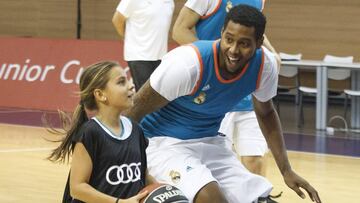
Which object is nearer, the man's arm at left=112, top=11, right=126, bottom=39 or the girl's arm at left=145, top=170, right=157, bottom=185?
the girl's arm at left=145, top=170, right=157, bottom=185

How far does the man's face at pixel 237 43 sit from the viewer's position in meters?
4.41

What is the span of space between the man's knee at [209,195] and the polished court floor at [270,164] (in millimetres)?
2508

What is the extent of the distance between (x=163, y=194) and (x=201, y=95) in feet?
2.41

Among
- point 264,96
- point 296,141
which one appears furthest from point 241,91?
point 296,141

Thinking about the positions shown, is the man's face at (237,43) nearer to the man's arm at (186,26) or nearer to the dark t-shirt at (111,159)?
the dark t-shirt at (111,159)

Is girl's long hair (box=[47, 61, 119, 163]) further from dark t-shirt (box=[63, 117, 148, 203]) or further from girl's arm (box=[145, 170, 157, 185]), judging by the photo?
girl's arm (box=[145, 170, 157, 185])

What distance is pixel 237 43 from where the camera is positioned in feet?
14.5

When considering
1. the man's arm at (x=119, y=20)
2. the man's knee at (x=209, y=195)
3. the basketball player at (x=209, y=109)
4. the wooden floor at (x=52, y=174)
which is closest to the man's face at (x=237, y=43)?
the basketball player at (x=209, y=109)

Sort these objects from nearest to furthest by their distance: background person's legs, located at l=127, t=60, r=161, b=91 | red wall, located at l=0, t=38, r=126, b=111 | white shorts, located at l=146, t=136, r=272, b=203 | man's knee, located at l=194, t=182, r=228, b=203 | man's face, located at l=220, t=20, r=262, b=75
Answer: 1. man's face, located at l=220, t=20, r=262, b=75
2. man's knee, located at l=194, t=182, r=228, b=203
3. white shorts, located at l=146, t=136, r=272, b=203
4. background person's legs, located at l=127, t=60, r=161, b=91
5. red wall, located at l=0, t=38, r=126, b=111

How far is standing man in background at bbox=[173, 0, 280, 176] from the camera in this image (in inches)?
229

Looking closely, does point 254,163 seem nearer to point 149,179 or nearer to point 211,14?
point 211,14

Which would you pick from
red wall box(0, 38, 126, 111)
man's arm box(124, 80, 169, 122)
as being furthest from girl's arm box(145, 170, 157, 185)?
red wall box(0, 38, 126, 111)

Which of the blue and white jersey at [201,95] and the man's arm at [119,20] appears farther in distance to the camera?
the man's arm at [119,20]

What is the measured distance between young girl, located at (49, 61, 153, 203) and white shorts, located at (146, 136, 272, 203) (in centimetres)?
31
